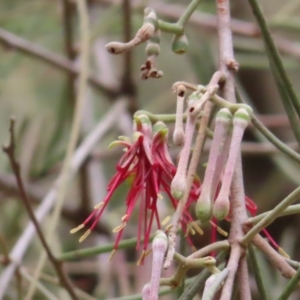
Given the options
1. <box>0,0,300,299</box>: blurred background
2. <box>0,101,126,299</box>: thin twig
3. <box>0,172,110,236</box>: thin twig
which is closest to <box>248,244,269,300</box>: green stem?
<box>0,101,126,299</box>: thin twig

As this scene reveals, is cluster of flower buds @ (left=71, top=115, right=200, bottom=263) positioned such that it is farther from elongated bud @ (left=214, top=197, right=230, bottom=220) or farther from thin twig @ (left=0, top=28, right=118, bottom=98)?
thin twig @ (left=0, top=28, right=118, bottom=98)

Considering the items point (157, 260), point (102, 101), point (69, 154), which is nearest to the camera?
point (157, 260)

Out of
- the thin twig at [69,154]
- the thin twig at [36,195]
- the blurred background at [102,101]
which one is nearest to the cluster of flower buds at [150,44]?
the thin twig at [69,154]

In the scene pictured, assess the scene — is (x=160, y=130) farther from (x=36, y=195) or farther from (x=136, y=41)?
(x=36, y=195)

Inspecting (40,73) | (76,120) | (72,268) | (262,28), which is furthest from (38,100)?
(262,28)

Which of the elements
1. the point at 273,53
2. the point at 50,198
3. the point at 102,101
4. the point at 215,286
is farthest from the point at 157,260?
the point at 102,101

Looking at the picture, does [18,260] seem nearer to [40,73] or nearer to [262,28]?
[262,28]

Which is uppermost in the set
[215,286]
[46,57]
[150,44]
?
[46,57]

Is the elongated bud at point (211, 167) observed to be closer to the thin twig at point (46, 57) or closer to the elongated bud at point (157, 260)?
the elongated bud at point (157, 260)

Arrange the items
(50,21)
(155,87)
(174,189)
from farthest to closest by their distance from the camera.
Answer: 1. (155,87)
2. (50,21)
3. (174,189)
